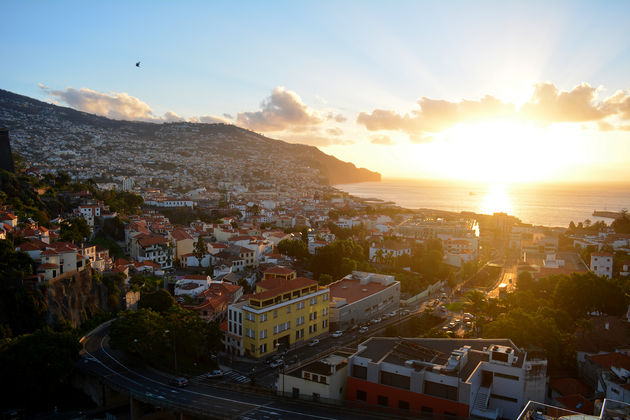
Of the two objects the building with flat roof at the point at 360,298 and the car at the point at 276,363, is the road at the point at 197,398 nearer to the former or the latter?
the car at the point at 276,363

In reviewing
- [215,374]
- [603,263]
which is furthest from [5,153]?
[603,263]

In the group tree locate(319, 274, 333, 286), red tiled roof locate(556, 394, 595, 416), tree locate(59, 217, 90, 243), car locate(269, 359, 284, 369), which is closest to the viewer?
red tiled roof locate(556, 394, 595, 416)

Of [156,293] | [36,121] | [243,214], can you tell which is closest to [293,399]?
[156,293]

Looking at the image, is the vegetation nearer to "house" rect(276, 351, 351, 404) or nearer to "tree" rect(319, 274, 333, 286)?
"house" rect(276, 351, 351, 404)

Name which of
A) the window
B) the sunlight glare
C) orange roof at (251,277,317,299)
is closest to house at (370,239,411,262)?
orange roof at (251,277,317,299)

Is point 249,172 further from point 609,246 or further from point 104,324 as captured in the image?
point 104,324

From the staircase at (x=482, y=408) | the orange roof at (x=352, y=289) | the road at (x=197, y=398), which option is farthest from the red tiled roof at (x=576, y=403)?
the orange roof at (x=352, y=289)
